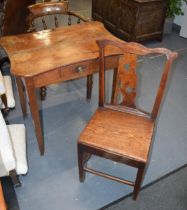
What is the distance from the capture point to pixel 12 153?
1.29 meters

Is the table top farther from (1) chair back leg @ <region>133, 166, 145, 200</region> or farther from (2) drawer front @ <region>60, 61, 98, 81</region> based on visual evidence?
(1) chair back leg @ <region>133, 166, 145, 200</region>

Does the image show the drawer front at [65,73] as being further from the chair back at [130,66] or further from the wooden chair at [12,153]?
the wooden chair at [12,153]

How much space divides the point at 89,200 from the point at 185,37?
322 centimetres

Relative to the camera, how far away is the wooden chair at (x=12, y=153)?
1.23m

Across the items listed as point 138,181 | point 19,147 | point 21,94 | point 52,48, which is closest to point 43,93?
point 21,94

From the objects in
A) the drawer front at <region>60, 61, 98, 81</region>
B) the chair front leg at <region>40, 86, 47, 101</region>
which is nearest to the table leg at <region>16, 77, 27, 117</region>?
the chair front leg at <region>40, 86, 47, 101</region>

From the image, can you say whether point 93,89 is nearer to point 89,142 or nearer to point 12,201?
point 89,142

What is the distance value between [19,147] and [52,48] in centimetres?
73

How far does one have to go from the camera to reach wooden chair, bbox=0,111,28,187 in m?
1.23

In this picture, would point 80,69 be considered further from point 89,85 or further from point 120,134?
point 89,85

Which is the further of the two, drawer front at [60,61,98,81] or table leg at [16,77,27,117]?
table leg at [16,77,27,117]

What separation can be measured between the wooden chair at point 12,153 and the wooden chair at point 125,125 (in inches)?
15.2

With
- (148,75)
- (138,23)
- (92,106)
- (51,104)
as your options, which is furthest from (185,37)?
(51,104)

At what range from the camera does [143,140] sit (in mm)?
1467
